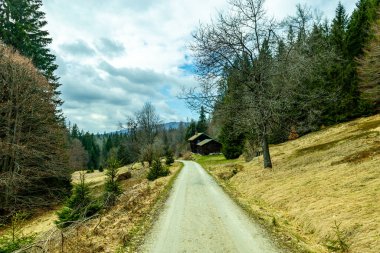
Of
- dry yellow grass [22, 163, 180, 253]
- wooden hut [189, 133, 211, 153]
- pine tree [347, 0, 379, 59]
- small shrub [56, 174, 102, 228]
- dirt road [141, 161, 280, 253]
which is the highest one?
pine tree [347, 0, 379, 59]

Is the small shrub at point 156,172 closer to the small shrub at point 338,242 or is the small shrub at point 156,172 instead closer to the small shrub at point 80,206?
the small shrub at point 80,206

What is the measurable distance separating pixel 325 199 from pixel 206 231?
4.97 m

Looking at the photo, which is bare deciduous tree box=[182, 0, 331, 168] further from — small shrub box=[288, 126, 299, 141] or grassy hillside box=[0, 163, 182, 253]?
small shrub box=[288, 126, 299, 141]

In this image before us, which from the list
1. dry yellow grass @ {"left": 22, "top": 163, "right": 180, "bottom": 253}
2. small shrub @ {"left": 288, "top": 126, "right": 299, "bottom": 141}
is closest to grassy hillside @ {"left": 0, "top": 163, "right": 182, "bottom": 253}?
dry yellow grass @ {"left": 22, "top": 163, "right": 180, "bottom": 253}

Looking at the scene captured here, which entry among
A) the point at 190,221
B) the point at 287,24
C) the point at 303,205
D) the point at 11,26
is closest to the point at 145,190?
the point at 190,221

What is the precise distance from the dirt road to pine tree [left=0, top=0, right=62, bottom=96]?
2622cm

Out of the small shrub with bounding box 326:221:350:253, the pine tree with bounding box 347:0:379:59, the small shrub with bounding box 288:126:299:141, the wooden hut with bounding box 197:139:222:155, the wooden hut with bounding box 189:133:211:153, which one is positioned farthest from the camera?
the wooden hut with bounding box 189:133:211:153

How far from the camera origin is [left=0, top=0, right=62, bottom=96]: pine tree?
36156mm

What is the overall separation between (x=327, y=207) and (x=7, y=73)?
2578cm

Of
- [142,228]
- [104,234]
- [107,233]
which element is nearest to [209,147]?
[142,228]

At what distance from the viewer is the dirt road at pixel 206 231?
29.8ft

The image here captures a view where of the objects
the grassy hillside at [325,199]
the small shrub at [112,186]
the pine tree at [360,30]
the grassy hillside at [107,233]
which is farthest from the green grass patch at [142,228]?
the pine tree at [360,30]

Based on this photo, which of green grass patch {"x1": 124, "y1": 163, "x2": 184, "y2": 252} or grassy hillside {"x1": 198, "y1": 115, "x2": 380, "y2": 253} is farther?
green grass patch {"x1": 124, "y1": 163, "x2": 184, "y2": 252}

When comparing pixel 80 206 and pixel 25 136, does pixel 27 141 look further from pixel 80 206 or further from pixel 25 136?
pixel 80 206
